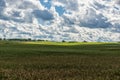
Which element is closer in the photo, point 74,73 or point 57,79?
point 57,79

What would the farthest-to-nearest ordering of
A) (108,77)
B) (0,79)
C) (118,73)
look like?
(118,73)
(108,77)
(0,79)

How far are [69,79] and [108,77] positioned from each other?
462 centimetres

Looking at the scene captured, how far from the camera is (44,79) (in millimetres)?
34250

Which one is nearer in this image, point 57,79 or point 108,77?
point 57,79

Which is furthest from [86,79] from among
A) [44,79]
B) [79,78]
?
[44,79]

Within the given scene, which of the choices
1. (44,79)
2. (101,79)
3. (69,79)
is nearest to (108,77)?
(101,79)

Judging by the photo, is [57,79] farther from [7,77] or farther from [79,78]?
[7,77]

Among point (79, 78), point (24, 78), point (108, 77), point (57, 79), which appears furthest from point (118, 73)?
point (24, 78)

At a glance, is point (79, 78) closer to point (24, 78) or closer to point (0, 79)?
point (24, 78)

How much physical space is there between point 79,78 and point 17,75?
22.5ft

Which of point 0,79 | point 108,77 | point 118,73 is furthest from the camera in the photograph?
point 118,73

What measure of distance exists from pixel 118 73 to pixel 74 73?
5.11 metres

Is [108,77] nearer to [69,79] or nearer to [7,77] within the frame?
[69,79]

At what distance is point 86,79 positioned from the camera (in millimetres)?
34562
